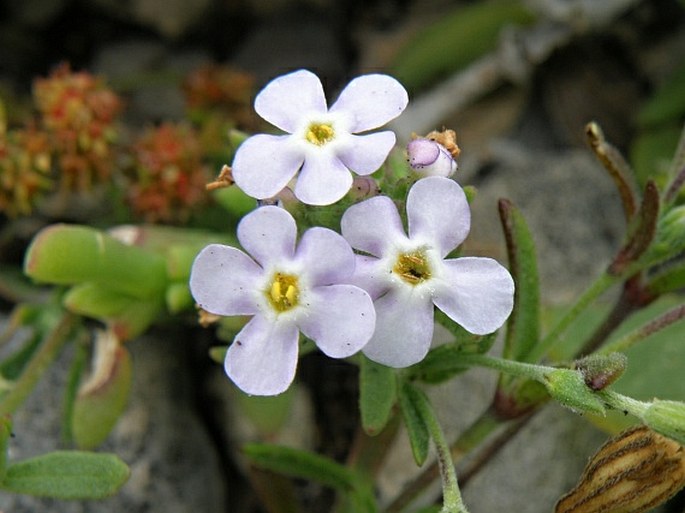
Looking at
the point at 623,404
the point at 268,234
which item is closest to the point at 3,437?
the point at 268,234

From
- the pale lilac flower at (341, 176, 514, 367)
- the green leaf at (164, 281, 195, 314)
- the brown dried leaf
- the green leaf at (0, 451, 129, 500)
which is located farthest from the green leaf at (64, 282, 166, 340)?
the brown dried leaf

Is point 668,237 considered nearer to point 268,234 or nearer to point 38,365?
point 268,234

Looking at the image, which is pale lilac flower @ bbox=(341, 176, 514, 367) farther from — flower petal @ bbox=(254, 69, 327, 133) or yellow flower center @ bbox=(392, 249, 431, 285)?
flower petal @ bbox=(254, 69, 327, 133)

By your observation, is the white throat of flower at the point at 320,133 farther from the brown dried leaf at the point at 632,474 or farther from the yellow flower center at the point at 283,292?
the brown dried leaf at the point at 632,474

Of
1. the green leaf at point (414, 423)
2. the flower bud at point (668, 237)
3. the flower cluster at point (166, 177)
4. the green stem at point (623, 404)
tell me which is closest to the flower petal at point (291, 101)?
the green leaf at point (414, 423)

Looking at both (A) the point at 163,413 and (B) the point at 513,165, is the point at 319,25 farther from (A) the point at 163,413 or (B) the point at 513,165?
(A) the point at 163,413
